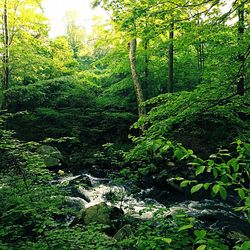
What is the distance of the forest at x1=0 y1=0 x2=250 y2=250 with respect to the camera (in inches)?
143

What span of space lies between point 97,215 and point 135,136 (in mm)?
4650

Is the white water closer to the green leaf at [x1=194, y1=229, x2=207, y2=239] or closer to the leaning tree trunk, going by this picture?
the green leaf at [x1=194, y1=229, x2=207, y2=239]

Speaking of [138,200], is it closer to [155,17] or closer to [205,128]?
[205,128]

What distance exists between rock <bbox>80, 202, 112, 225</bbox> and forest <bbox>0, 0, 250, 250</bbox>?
0.02 metres

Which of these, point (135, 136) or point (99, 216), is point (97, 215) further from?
point (135, 136)

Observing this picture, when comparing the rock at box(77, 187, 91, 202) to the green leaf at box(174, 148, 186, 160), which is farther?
the rock at box(77, 187, 91, 202)

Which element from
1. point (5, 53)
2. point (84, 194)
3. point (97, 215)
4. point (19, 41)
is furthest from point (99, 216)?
point (19, 41)

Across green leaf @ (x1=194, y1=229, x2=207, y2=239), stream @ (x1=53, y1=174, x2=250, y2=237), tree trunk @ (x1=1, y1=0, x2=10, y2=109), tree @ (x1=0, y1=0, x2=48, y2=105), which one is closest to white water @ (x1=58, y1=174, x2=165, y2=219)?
stream @ (x1=53, y1=174, x2=250, y2=237)

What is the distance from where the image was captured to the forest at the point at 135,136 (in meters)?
3.63

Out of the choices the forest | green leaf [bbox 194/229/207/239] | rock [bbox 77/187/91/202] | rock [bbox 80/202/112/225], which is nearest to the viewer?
green leaf [bbox 194/229/207/239]

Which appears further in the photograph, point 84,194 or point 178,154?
point 84,194

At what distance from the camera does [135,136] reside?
10266 millimetres

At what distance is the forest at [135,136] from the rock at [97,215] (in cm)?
2

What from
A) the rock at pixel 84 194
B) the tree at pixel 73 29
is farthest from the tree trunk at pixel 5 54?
the tree at pixel 73 29
